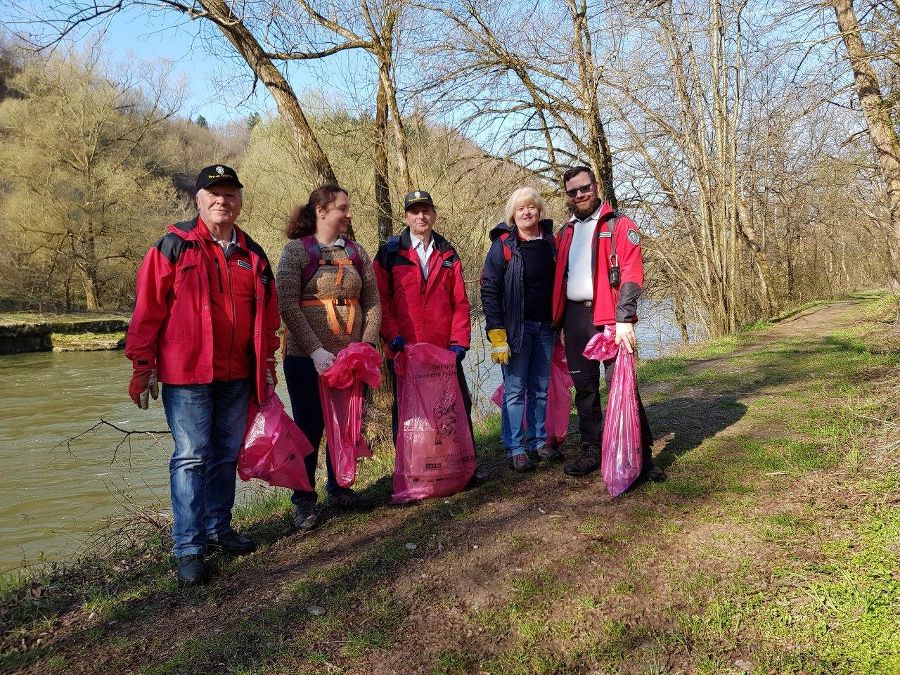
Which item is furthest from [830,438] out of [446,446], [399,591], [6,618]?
[6,618]

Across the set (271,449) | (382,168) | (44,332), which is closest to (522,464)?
(271,449)

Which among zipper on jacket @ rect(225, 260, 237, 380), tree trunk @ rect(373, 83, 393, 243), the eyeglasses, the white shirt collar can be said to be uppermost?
tree trunk @ rect(373, 83, 393, 243)

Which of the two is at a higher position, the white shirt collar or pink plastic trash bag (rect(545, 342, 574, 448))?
the white shirt collar

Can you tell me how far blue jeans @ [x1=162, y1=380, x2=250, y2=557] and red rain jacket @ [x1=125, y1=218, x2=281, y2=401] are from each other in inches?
5.0

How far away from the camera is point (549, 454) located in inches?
162

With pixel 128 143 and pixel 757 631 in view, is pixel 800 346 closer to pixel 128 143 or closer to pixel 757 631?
pixel 757 631

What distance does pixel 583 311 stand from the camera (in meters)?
3.67

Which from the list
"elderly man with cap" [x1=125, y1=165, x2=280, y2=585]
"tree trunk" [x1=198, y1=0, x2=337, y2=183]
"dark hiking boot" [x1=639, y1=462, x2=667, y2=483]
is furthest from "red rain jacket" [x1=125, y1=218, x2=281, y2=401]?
"tree trunk" [x1=198, y1=0, x2=337, y2=183]

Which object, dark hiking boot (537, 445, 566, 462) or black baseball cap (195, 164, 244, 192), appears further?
dark hiking boot (537, 445, 566, 462)

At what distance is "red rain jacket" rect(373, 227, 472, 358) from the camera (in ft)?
12.3

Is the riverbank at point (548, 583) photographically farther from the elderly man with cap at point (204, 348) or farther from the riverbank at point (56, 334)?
the riverbank at point (56, 334)

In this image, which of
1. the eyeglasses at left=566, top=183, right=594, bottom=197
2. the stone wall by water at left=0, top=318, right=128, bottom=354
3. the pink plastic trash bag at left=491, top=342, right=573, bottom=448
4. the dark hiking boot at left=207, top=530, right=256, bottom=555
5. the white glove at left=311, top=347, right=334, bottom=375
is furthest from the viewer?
the stone wall by water at left=0, top=318, right=128, bottom=354

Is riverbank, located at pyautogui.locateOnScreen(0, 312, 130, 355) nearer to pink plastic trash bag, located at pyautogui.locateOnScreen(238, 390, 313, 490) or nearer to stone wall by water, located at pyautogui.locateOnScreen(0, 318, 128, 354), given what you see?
stone wall by water, located at pyautogui.locateOnScreen(0, 318, 128, 354)

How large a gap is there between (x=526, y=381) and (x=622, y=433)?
2.83 feet
